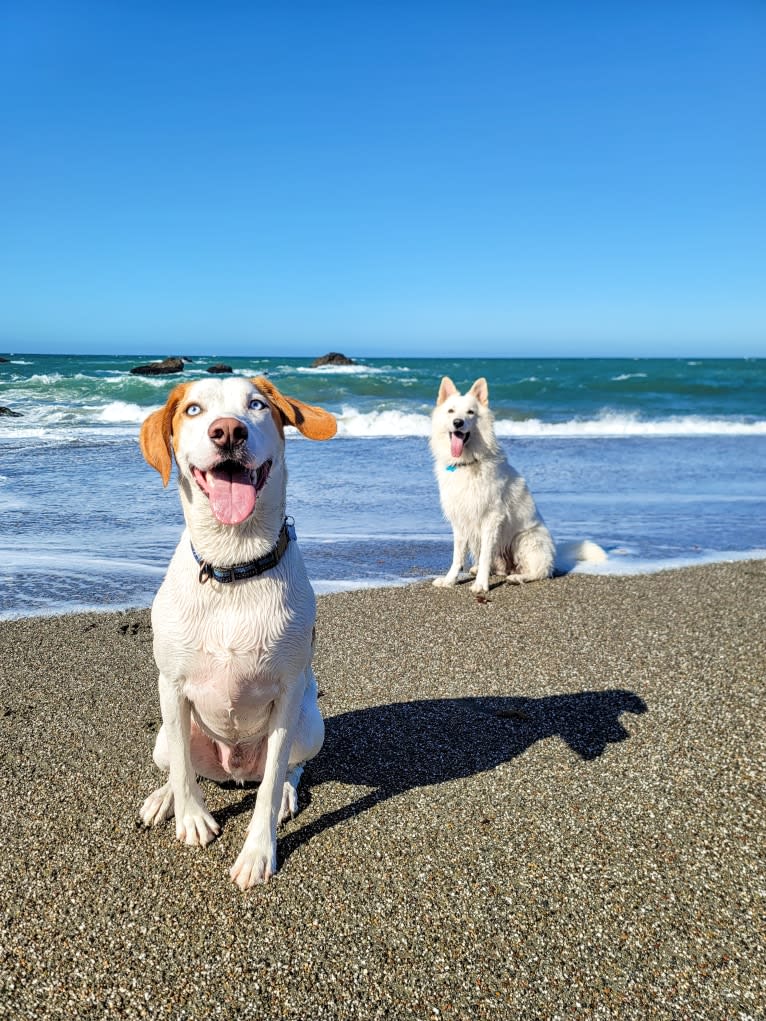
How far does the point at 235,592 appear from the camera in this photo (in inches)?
Result: 105

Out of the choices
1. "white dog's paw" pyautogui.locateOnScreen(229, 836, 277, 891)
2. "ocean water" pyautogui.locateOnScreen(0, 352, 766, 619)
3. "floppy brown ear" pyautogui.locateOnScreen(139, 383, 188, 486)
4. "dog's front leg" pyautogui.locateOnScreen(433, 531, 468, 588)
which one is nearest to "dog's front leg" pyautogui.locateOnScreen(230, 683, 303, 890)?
"white dog's paw" pyautogui.locateOnScreen(229, 836, 277, 891)

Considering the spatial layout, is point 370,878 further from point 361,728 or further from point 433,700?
point 433,700

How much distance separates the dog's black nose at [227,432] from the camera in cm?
239

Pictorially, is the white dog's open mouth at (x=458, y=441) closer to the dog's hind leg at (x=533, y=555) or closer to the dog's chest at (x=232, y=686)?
the dog's hind leg at (x=533, y=555)

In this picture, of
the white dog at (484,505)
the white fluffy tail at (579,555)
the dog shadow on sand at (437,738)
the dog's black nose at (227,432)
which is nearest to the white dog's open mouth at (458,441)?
the white dog at (484,505)

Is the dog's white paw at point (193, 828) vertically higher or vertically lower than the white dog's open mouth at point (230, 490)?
lower

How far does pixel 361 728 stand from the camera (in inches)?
158

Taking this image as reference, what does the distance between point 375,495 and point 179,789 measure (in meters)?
8.47

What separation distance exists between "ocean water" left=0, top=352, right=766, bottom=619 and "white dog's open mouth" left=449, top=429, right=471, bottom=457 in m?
1.18

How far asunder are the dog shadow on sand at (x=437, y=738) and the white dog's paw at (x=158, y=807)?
22 cm

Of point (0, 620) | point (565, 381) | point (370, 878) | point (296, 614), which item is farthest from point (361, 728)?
point (565, 381)

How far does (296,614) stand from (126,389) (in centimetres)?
2924

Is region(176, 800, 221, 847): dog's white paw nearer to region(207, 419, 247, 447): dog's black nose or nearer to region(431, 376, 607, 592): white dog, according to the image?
region(207, 419, 247, 447): dog's black nose

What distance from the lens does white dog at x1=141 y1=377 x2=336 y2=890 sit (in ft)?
8.27
